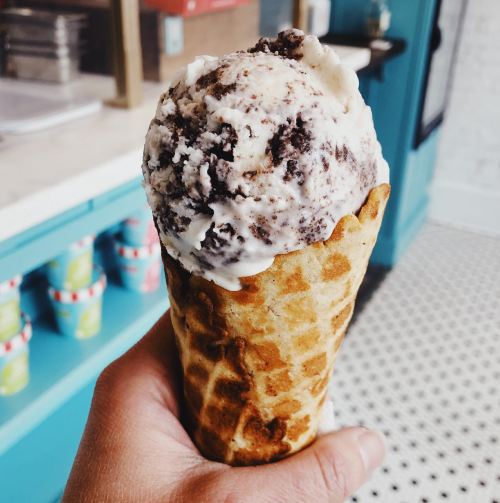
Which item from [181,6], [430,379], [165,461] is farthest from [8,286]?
[430,379]

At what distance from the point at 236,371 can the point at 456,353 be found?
189 centimetres

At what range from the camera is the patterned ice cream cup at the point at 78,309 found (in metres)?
1.45

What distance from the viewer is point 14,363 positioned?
1278 mm

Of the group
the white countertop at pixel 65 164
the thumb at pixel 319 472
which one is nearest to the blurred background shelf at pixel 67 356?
the white countertop at pixel 65 164

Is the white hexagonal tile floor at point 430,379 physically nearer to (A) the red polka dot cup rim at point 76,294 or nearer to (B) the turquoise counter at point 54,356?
(B) the turquoise counter at point 54,356

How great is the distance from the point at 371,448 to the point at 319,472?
133 millimetres

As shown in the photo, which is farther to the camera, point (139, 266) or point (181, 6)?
point (181, 6)

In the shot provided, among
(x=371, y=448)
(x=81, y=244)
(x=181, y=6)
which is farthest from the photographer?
(x=181, y=6)

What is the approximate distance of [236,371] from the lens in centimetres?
71

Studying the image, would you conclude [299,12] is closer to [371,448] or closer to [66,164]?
[66,164]

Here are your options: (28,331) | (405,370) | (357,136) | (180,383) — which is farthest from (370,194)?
(405,370)

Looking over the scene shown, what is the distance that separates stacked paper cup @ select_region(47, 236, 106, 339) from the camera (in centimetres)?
143

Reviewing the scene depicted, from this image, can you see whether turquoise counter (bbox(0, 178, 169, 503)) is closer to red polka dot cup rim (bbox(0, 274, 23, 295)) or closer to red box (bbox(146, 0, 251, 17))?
red polka dot cup rim (bbox(0, 274, 23, 295))

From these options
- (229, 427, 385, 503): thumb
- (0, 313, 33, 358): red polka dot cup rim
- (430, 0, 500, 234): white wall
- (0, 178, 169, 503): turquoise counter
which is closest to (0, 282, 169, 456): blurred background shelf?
(0, 178, 169, 503): turquoise counter
